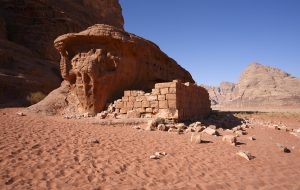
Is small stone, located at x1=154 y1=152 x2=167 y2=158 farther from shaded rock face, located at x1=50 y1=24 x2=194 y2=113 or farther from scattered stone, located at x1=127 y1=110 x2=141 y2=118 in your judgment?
shaded rock face, located at x1=50 y1=24 x2=194 y2=113

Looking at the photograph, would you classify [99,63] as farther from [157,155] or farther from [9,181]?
[9,181]

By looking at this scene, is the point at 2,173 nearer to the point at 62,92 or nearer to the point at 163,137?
the point at 163,137

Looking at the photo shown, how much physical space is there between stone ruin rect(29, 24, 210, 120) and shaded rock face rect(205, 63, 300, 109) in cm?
4146

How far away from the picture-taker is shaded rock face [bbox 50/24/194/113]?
11.7 m

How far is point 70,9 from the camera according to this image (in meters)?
35.4

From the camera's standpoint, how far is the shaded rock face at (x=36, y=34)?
20.4m

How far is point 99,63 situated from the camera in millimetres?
11695

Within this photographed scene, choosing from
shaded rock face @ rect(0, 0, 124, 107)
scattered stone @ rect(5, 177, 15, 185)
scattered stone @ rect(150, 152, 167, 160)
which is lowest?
scattered stone @ rect(5, 177, 15, 185)

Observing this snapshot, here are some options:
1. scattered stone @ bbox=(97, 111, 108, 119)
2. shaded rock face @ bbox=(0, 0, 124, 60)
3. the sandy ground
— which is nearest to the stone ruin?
scattered stone @ bbox=(97, 111, 108, 119)

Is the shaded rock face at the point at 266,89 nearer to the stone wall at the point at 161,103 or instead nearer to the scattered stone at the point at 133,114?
the stone wall at the point at 161,103

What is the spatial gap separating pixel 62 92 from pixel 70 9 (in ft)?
81.5

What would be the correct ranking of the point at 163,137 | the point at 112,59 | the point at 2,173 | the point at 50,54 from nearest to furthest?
1. the point at 2,173
2. the point at 163,137
3. the point at 112,59
4. the point at 50,54

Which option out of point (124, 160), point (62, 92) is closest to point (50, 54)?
point (62, 92)

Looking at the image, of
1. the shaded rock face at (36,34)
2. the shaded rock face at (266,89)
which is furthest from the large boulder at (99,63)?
the shaded rock face at (266,89)
